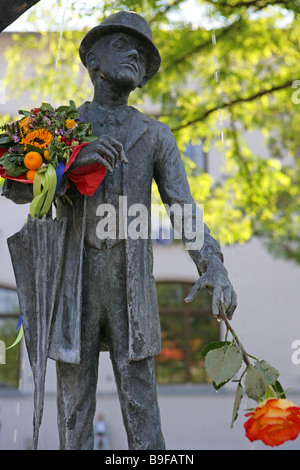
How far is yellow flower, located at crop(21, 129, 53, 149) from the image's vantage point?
2.89 meters

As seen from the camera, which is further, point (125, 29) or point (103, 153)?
point (125, 29)

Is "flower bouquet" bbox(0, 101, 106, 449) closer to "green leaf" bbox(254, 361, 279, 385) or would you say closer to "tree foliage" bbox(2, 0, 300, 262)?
"green leaf" bbox(254, 361, 279, 385)

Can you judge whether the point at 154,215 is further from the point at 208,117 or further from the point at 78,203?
the point at 78,203

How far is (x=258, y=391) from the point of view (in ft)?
8.43

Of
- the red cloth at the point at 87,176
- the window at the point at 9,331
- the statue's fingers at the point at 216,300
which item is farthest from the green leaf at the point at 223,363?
the window at the point at 9,331

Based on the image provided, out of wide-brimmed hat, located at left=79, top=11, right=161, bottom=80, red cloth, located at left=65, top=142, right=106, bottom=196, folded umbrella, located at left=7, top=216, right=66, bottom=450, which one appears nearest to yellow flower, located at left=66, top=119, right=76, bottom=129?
red cloth, located at left=65, top=142, right=106, bottom=196

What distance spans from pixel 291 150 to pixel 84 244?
720 centimetres

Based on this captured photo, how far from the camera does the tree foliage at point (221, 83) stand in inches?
325

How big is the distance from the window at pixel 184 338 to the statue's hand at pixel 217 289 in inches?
452

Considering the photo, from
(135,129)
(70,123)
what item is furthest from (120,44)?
(70,123)

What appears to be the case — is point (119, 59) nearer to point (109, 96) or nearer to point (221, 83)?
point (109, 96)

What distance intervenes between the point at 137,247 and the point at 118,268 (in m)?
0.12

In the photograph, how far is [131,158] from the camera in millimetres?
3139

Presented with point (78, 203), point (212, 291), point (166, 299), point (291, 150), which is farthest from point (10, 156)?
point (166, 299)
